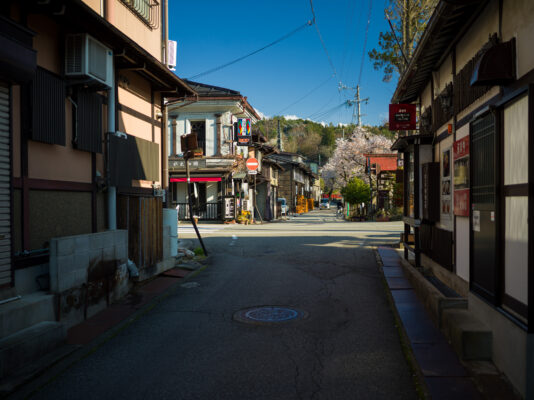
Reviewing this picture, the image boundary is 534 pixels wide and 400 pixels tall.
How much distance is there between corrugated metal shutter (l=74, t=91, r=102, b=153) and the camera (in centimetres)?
770

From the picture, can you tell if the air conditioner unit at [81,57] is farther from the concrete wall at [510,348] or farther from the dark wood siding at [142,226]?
the concrete wall at [510,348]

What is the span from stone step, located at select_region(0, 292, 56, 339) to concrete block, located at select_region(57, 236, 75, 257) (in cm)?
60

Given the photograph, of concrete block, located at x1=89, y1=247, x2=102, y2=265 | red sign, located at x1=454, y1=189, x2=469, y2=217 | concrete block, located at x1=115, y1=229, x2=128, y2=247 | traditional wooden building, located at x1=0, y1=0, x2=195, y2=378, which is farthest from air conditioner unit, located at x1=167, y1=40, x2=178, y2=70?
red sign, located at x1=454, y1=189, x2=469, y2=217

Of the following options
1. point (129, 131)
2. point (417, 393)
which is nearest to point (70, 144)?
point (129, 131)

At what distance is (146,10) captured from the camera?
11.4 meters

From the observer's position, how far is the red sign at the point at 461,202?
664 cm

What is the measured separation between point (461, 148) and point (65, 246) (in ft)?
20.0

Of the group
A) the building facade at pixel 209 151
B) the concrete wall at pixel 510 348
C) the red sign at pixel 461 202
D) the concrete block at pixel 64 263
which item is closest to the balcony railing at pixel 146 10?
the concrete block at pixel 64 263

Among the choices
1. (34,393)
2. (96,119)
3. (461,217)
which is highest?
(96,119)

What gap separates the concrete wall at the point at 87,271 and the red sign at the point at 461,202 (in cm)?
573

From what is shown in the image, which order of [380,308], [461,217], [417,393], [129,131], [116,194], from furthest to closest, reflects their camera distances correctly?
[129,131], [116,194], [380,308], [461,217], [417,393]

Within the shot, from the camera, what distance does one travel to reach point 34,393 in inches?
176

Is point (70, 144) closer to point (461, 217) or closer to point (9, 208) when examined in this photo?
point (9, 208)

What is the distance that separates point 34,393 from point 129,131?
642 cm
